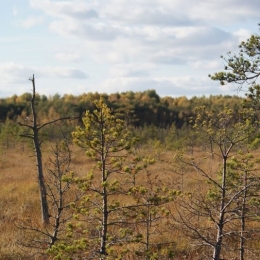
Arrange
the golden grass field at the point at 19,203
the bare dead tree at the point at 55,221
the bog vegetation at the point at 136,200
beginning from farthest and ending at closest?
1. the golden grass field at the point at 19,203
2. the bare dead tree at the point at 55,221
3. the bog vegetation at the point at 136,200

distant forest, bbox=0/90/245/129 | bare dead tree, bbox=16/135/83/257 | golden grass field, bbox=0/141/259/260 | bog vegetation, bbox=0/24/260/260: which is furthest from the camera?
distant forest, bbox=0/90/245/129

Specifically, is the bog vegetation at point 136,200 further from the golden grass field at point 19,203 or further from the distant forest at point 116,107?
the distant forest at point 116,107

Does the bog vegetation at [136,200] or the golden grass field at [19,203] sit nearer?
the bog vegetation at [136,200]

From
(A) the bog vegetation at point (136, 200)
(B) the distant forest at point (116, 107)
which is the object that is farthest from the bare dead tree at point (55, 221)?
(B) the distant forest at point (116, 107)

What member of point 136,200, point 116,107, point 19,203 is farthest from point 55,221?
point 116,107

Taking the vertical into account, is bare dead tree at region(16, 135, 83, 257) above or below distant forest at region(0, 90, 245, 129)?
below

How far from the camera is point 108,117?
268 inches

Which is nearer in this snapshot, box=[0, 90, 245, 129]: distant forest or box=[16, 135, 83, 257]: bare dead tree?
box=[16, 135, 83, 257]: bare dead tree

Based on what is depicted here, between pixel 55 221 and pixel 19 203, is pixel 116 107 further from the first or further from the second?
pixel 55 221

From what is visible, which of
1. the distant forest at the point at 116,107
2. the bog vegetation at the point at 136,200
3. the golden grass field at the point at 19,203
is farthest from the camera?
the distant forest at the point at 116,107

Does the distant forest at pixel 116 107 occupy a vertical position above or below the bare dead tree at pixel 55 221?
above

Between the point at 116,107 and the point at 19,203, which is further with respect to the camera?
the point at 116,107

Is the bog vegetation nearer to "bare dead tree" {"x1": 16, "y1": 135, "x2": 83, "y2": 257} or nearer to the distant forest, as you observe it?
"bare dead tree" {"x1": 16, "y1": 135, "x2": 83, "y2": 257}

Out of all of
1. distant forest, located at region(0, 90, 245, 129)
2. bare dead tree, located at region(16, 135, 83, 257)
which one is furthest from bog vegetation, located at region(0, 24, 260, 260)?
distant forest, located at region(0, 90, 245, 129)
